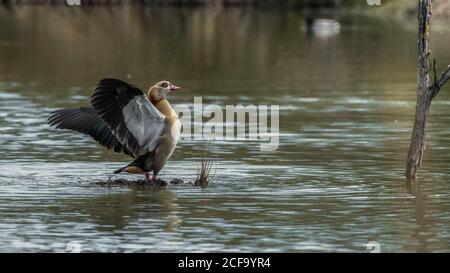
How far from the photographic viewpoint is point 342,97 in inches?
1209

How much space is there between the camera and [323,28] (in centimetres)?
6012

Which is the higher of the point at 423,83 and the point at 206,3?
the point at 423,83

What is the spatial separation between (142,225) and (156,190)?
248 centimetres

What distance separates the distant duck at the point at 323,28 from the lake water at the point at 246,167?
13.6 metres

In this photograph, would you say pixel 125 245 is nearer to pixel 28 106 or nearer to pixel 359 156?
pixel 359 156

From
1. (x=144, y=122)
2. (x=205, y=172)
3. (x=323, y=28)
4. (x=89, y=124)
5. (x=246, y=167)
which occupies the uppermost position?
(x=144, y=122)

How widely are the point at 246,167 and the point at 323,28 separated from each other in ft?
134

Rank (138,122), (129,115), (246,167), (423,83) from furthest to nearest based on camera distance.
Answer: (246,167), (423,83), (138,122), (129,115)

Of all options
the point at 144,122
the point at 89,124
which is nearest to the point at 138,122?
the point at 144,122

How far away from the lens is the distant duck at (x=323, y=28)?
5853 centimetres

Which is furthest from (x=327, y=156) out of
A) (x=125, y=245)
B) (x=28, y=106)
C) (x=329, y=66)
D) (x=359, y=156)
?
(x=329, y=66)

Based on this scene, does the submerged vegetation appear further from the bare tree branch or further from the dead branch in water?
the bare tree branch

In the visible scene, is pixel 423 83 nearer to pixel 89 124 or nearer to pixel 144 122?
pixel 144 122

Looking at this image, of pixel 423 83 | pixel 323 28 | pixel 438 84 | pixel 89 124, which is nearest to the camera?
Result: pixel 438 84
